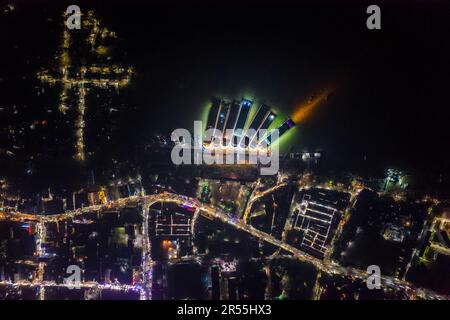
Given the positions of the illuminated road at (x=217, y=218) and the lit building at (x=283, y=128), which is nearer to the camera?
the illuminated road at (x=217, y=218)

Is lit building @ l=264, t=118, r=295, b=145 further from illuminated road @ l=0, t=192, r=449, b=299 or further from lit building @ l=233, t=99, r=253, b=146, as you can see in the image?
illuminated road @ l=0, t=192, r=449, b=299

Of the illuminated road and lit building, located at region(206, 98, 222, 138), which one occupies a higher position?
lit building, located at region(206, 98, 222, 138)

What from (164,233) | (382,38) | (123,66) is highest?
(382,38)

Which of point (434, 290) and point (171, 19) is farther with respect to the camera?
point (171, 19)

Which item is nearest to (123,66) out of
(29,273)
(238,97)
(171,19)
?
(171,19)

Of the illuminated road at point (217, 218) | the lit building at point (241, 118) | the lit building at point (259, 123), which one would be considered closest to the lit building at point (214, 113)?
the lit building at point (241, 118)

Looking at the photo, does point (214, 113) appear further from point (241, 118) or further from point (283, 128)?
point (283, 128)

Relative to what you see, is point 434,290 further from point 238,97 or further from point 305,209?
point 238,97

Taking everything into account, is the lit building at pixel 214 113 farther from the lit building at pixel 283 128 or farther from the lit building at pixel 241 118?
the lit building at pixel 283 128

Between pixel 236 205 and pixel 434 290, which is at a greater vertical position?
pixel 236 205

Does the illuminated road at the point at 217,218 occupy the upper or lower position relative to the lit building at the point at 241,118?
lower

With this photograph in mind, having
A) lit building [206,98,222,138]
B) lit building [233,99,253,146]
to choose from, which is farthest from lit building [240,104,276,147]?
lit building [206,98,222,138]
